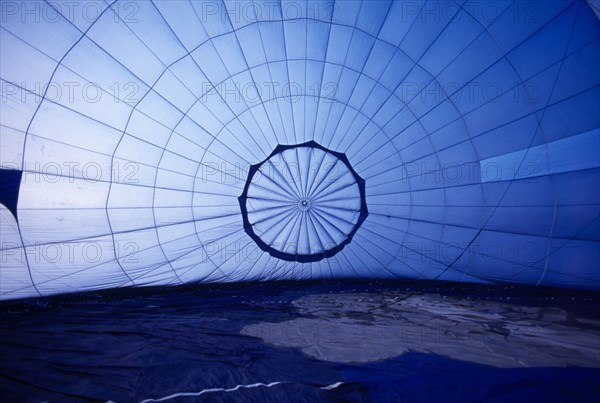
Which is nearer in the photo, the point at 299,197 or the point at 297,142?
the point at 297,142

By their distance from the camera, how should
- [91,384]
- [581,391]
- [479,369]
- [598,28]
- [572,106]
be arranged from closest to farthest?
[581,391], [91,384], [479,369], [598,28], [572,106]

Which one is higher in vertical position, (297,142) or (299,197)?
(297,142)

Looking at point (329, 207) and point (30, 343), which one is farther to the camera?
point (329, 207)

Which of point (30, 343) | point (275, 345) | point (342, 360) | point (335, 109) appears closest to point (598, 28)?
point (335, 109)

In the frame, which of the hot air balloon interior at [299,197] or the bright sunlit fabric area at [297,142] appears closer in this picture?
the hot air balloon interior at [299,197]

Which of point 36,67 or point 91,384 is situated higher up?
point 36,67

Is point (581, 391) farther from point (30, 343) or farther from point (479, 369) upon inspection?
point (30, 343)

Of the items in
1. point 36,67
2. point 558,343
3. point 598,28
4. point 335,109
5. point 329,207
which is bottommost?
point 558,343

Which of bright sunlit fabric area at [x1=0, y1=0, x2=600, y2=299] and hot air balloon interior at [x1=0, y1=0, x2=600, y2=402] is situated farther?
bright sunlit fabric area at [x1=0, y1=0, x2=600, y2=299]
